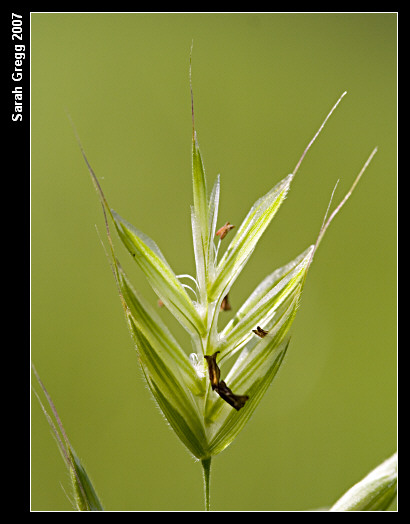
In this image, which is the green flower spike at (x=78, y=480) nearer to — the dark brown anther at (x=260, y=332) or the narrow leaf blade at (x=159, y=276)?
the narrow leaf blade at (x=159, y=276)

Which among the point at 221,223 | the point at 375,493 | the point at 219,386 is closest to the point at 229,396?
the point at 219,386

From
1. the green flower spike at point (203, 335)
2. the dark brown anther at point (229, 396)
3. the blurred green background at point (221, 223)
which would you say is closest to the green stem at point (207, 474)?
the green flower spike at point (203, 335)

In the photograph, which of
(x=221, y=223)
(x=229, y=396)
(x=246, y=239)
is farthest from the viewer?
(x=221, y=223)

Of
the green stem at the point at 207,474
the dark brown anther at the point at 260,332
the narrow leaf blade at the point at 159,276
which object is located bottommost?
the green stem at the point at 207,474

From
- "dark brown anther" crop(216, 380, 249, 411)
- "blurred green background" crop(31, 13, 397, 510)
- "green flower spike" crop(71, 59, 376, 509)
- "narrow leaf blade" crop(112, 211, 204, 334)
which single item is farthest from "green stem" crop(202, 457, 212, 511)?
"blurred green background" crop(31, 13, 397, 510)

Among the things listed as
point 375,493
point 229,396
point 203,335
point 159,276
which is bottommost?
point 375,493

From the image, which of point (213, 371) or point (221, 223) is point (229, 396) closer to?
point (213, 371)

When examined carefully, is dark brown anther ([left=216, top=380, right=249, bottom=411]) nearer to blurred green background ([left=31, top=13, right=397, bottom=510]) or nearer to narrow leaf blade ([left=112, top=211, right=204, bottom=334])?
narrow leaf blade ([left=112, top=211, right=204, bottom=334])

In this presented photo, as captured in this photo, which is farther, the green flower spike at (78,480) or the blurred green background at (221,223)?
the blurred green background at (221,223)

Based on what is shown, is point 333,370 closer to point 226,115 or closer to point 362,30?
point 226,115
